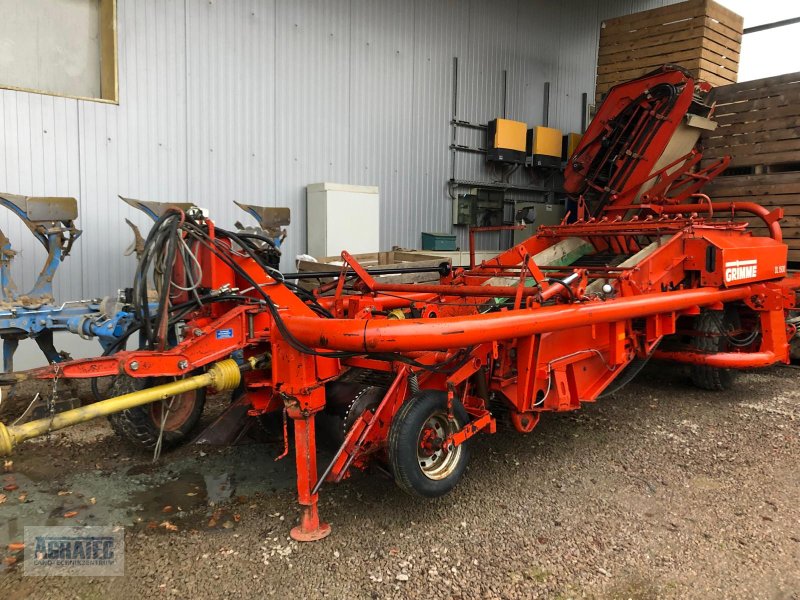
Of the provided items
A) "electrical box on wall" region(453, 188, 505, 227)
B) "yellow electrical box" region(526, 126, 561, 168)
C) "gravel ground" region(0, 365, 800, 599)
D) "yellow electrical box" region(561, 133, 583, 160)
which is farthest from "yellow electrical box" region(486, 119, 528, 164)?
"gravel ground" region(0, 365, 800, 599)

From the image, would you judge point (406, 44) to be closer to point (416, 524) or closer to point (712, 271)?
point (712, 271)

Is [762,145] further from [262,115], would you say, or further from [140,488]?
[140,488]

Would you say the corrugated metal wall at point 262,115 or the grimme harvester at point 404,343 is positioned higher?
the corrugated metal wall at point 262,115

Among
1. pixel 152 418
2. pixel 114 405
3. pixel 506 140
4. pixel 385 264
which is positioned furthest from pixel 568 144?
pixel 114 405

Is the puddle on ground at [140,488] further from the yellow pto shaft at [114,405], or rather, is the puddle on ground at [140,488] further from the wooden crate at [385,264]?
the wooden crate at [385,264]

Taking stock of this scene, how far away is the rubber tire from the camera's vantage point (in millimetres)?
4855

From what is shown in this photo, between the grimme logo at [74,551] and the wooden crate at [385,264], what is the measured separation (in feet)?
9.48

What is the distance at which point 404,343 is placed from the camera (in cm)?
239

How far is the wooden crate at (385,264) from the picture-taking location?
18.7 ft

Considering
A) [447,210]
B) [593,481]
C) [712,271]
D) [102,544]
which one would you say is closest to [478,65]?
[447,210]

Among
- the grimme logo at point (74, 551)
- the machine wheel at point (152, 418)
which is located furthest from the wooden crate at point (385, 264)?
the grimme logo at point (74, 551)

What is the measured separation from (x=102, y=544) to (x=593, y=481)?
8.58 ft

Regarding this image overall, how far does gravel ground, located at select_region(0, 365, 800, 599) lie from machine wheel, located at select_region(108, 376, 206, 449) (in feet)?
0.53

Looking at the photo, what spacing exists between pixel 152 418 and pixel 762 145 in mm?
7070
